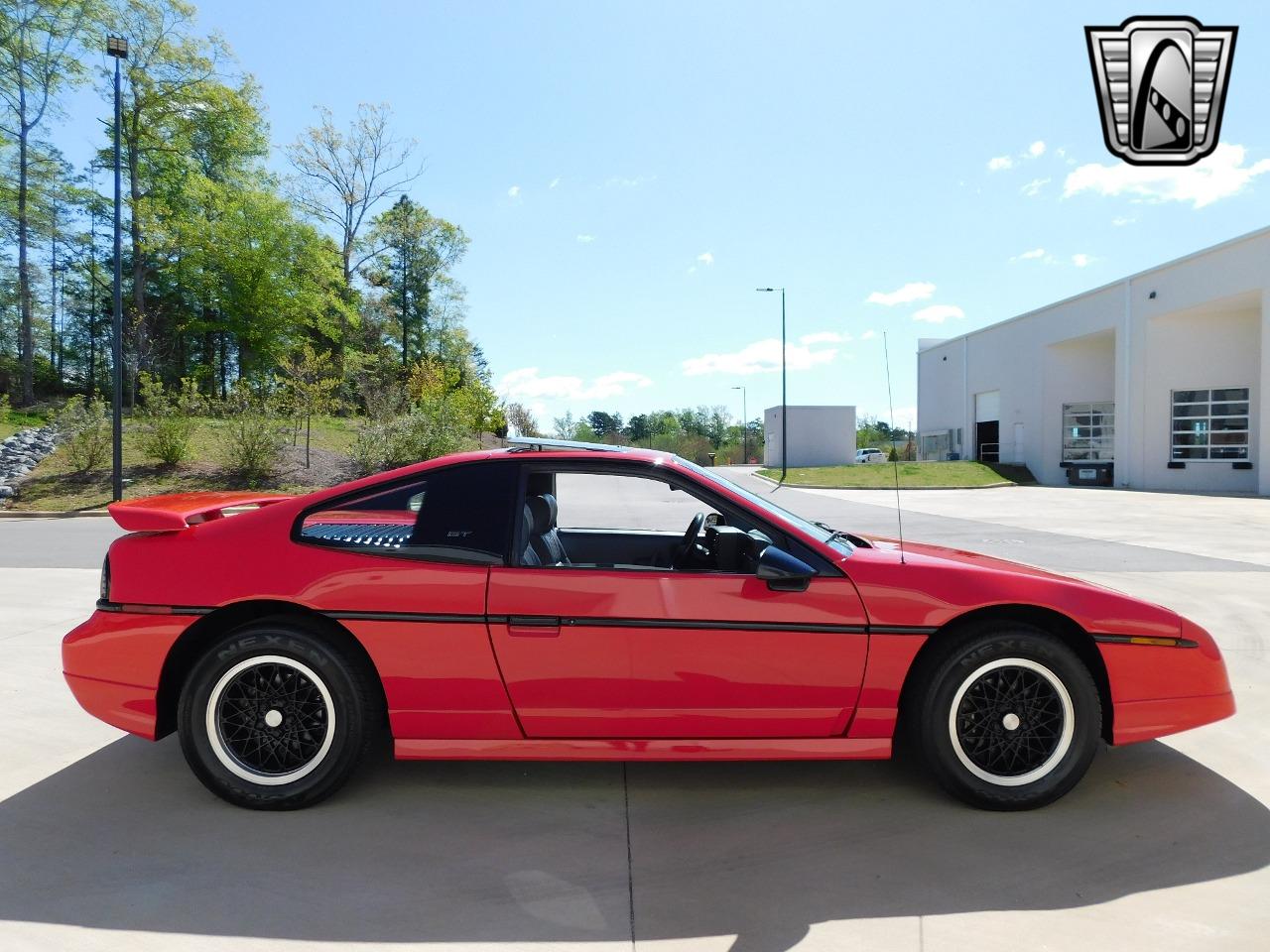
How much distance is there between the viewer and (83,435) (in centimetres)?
2042

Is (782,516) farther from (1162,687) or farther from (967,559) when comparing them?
(1162,687)

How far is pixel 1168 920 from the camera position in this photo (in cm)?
225

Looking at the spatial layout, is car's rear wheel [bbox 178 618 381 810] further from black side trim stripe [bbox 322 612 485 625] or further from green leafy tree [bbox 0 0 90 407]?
green leafy tree [bbox 0 0 90 407]

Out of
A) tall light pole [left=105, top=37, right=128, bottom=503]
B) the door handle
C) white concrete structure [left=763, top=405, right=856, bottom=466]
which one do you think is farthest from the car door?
white concrete structure [left=763, top=405, right=856, bottom=466]

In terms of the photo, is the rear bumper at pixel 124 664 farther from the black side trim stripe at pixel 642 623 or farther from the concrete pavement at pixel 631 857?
the black side trim stripe at pixel 642 623

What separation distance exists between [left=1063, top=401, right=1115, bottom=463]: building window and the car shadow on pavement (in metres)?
36.4

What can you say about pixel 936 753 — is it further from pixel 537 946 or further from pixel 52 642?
pixel 52 642

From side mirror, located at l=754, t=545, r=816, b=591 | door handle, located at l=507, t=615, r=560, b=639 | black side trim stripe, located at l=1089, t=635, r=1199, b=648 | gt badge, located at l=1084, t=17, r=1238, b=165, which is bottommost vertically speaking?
black side trim stripe, located at l=1089, t=635, r=1199, b=648

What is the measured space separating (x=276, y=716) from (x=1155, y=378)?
34.3 meters

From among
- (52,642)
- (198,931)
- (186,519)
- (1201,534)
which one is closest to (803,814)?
(198,931)

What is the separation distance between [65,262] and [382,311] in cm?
1724

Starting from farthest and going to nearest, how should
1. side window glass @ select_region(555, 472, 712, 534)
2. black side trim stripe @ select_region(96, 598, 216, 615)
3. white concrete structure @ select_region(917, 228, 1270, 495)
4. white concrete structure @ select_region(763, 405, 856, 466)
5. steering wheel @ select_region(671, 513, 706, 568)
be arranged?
white concrete structure @ select_region(763, 405, 856, 466) → white concrete structure @ select_region(917, 228, 1270, 495) → side window glass @ select_region(555, 472, 712, 534) → steering wheel @ select_region(671, 513, 706, 568) → black side trim stripe @ select_region(96, 598, 216, 615)

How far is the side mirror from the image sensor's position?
280cm

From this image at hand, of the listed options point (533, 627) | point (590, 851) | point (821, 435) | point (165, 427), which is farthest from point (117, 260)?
point (821, 435)
